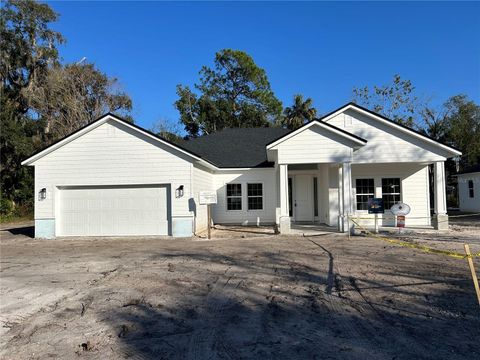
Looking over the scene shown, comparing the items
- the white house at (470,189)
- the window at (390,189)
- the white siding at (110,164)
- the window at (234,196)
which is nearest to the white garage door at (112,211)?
the white siding at (110,164)

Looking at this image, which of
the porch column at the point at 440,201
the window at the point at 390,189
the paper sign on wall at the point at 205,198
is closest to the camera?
the paper sign on wall at the point at 205,198

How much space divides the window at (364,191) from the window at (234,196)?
591 cm

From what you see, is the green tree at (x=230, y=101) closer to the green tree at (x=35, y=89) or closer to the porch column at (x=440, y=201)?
the green tree at (x=35, y=89)

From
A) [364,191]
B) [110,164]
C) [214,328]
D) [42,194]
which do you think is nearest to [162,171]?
[110,164]

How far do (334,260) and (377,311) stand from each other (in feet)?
13.1

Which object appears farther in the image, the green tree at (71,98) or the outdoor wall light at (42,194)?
the green tree at (71,98)

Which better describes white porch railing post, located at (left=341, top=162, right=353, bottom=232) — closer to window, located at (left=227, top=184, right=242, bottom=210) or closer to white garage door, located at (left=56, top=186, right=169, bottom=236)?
window, located at (left=227, top=184, right=242, bottom=210)

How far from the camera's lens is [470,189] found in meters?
28.0

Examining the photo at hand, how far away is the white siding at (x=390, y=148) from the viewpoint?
53.9ft

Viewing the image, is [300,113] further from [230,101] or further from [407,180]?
[407,180]

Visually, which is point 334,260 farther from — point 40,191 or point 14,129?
point 14,129

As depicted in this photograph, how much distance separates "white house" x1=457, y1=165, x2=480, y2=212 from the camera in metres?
26.8

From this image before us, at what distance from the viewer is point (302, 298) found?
6.49 m

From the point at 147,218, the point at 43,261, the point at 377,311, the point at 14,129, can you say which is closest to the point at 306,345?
the point at 377,311
